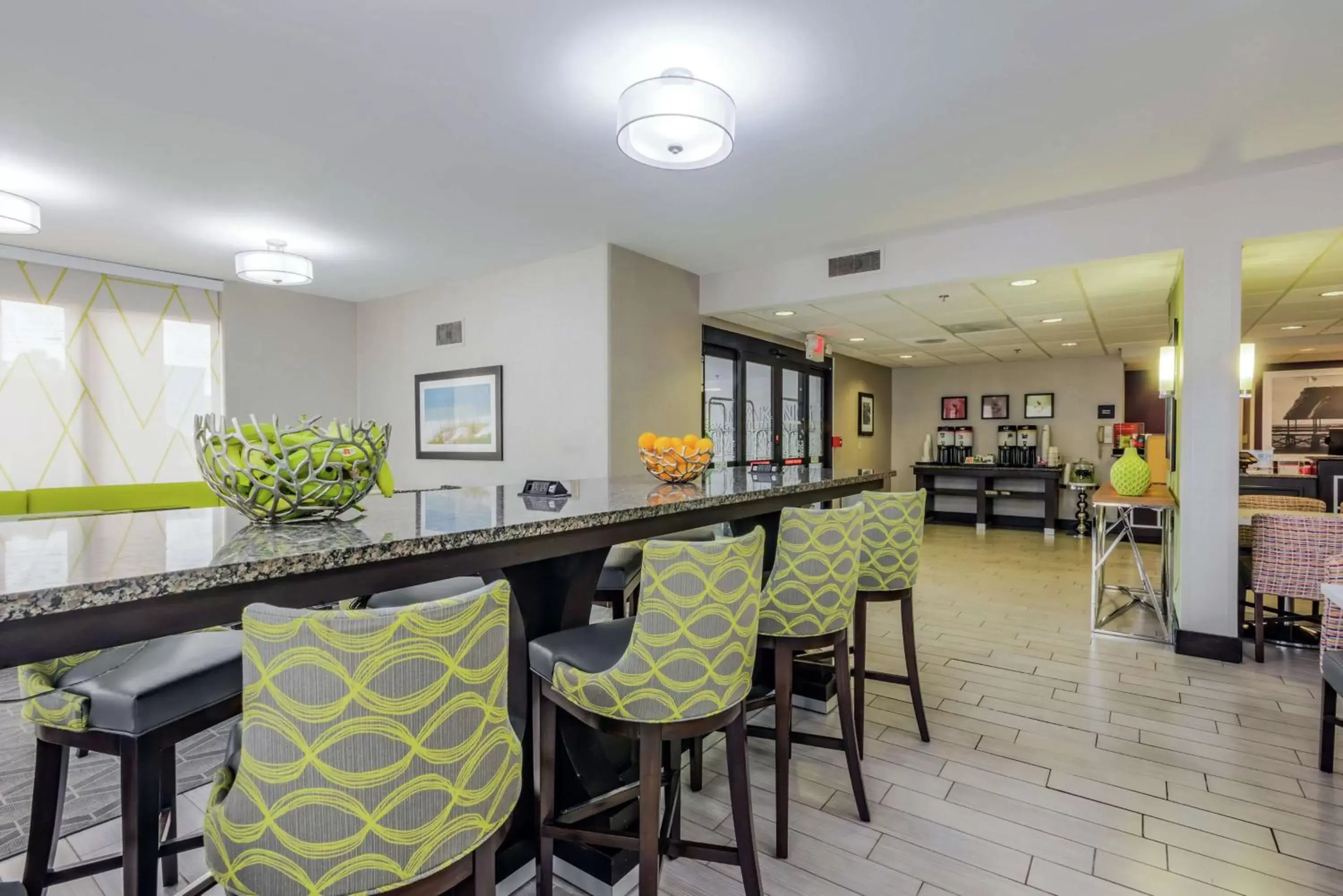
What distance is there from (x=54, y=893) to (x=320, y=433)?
1.62m

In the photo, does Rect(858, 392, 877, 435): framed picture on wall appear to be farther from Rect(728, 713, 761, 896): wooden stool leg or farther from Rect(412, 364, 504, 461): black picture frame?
Rect(728, 713, 761, 896): wooden stool leg

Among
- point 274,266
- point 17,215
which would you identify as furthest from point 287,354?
point 17,215

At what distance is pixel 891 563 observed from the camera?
2.59 metres

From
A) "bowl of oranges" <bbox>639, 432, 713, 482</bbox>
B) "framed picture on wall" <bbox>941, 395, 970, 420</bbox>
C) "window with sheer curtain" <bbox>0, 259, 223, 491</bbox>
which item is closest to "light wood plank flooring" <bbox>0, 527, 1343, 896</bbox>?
"bowl of oranges" <bbox>639, 432, 713, 482</bbox>

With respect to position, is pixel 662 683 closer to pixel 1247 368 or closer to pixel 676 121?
pixel 676 121

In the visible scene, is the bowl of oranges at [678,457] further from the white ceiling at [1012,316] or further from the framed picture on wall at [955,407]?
the framed picture on wall at [955,407]

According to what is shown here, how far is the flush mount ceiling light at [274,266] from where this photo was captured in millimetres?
4316

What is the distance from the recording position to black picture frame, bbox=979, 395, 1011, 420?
914 centimetres

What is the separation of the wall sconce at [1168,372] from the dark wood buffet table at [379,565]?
366 cm

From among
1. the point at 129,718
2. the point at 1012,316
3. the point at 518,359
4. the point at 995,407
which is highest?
the point at 1012,316

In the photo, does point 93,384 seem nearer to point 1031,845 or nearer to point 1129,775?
point 1031,845

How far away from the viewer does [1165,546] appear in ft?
15.6

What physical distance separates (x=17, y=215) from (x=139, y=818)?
3669mm

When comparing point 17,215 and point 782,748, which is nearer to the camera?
point 782,748
